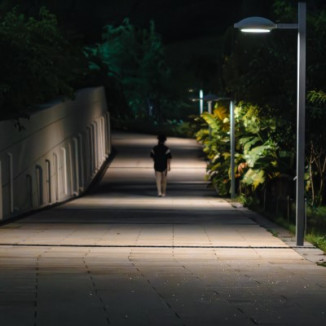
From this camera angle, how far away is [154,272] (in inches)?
495

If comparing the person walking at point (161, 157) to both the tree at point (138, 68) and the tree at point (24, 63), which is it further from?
the tree at point (138, 68)

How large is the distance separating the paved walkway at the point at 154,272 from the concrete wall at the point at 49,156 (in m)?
2.10

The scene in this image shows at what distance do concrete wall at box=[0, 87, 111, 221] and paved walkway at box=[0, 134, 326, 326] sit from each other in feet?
6.88

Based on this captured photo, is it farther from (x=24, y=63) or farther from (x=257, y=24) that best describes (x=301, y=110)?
(x=24, y=63)

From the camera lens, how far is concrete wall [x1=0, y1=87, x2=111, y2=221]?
26.8m

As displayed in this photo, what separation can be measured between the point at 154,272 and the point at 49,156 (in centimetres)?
2259

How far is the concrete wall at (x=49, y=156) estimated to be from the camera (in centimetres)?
2683

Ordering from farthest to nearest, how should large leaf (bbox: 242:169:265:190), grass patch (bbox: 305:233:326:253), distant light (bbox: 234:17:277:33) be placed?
large leaf (bbox: 242:169:265:190) → distant light (bbox: 234:17:277:33) → grass patch (bbox: 305:233:326:253)

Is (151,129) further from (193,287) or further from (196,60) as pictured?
(193,287)

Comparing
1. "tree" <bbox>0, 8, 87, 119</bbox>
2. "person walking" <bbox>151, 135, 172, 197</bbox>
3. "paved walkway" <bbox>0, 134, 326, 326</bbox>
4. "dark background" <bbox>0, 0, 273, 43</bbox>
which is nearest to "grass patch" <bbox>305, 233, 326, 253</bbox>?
"paved walkway" <bbox>0, 134, 326, 326</bbox>

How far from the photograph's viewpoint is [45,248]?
16.0 metres

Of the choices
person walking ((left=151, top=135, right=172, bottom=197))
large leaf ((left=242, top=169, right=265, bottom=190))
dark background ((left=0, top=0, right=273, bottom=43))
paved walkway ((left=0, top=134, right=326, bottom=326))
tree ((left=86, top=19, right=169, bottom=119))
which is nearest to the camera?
paved walkway ((left=0, top=134, right=326, bottom=326))

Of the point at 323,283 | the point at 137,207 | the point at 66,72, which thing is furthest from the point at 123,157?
the point at 323,283

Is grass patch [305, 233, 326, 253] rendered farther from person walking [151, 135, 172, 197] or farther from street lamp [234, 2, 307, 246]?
person walking [151, 135, 172, 197]
